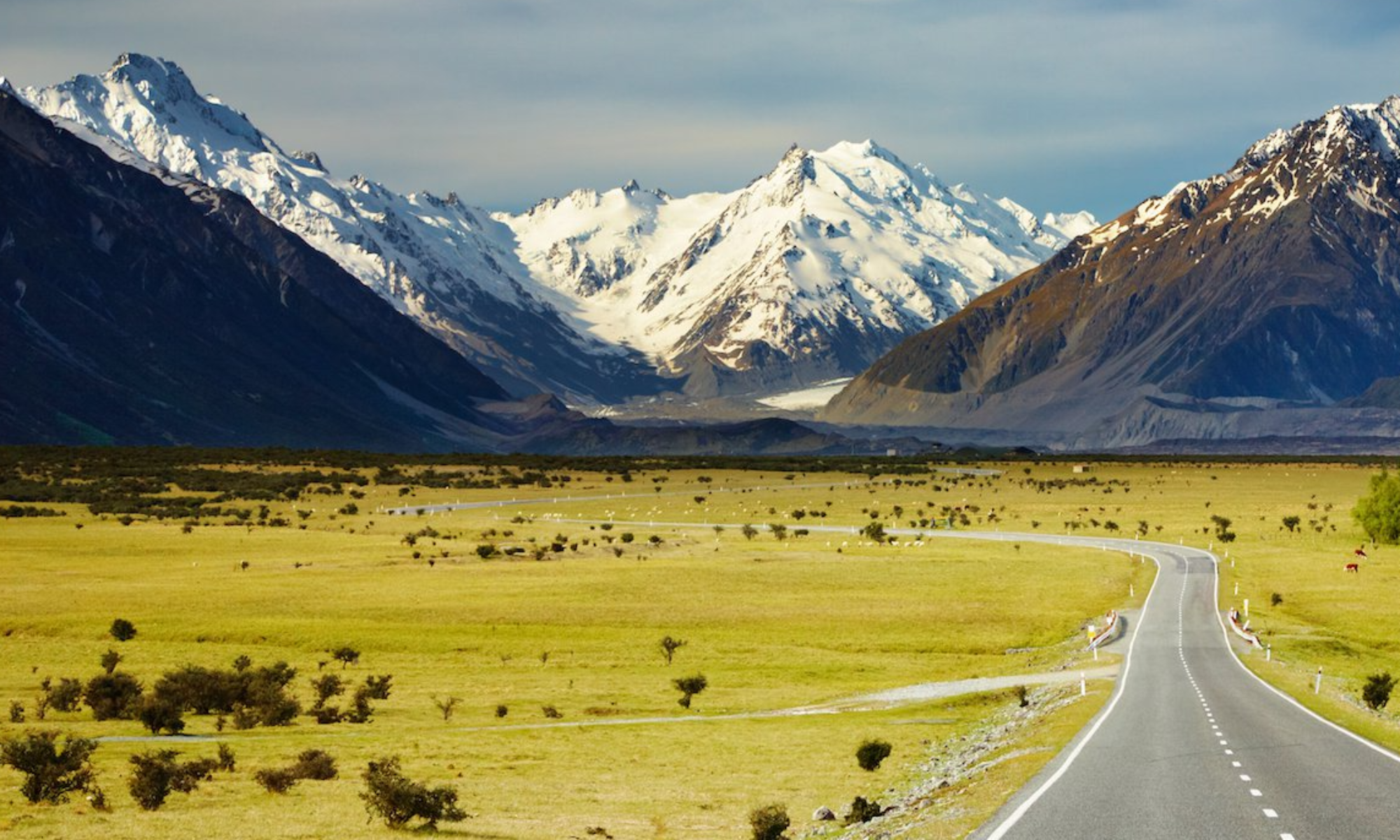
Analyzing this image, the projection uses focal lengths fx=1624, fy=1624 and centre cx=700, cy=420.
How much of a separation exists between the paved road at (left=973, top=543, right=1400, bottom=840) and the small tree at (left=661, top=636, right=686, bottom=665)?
19393 mm

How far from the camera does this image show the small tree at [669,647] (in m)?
66.2

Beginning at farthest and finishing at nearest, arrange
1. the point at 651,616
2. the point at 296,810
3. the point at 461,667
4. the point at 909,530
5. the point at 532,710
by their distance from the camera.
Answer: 1. the point at 909,530
2. the point at 651,616
3. the point at 461,667
4. the point at 532,710
5. the point at 296,810

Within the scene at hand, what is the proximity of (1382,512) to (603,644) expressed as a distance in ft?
268

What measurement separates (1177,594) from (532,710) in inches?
Answer: 1944

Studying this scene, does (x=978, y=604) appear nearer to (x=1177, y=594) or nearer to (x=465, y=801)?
(x=1177, y=594)

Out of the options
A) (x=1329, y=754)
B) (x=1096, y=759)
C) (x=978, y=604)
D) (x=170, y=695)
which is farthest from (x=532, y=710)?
(x=978, y=604)

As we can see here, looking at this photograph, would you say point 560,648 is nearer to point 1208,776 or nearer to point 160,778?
point 160,778

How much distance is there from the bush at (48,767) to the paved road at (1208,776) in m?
20.3

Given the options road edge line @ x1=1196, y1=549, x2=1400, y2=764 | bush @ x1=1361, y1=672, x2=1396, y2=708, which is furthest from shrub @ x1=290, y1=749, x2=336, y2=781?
bush @ x1=1361, y1=672, x2=1396, y2=708

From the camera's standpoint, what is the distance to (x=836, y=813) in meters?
35.3

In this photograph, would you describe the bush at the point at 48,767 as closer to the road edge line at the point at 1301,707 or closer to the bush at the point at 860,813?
the bush at the point at 860,813

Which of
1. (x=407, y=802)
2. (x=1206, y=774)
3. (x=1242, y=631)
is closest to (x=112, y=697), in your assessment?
(x=407, y=802)

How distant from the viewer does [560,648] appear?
70.2 m

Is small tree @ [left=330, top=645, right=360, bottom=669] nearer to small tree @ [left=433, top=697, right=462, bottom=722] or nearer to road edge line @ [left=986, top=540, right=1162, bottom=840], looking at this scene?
small tree @ [left=433, top=697, right=462, bottom=722]
